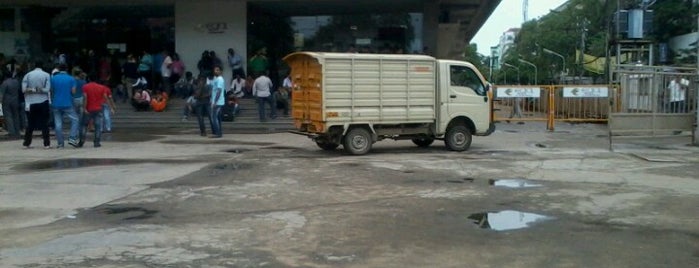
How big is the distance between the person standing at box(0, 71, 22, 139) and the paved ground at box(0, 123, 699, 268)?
10.9 ft

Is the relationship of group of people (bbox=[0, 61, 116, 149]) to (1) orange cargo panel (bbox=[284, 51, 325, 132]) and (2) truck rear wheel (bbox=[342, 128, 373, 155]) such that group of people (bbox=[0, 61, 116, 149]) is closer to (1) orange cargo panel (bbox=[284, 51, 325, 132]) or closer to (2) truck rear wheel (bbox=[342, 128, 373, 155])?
(1) orange cargo panel (bbox=[284, 51, 325, 132])

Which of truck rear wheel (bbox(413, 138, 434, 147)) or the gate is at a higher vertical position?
the gate

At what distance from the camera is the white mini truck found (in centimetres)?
1419

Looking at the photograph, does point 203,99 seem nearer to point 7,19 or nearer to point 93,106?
point 93,106

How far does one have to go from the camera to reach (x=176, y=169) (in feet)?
39.1

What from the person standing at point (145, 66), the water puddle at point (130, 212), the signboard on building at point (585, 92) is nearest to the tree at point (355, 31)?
the person standing at point (145, 66)

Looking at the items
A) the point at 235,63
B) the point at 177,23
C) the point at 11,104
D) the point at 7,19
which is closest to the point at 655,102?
the point at 235,63

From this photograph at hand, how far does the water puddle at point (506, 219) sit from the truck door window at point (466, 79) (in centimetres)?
730

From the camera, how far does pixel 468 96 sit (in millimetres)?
15453

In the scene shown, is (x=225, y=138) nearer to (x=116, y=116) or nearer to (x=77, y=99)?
(x=77, y=99)

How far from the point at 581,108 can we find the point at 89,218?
62.4 ft

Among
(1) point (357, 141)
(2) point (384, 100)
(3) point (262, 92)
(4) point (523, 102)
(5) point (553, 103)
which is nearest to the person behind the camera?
(1) point (357, 141)

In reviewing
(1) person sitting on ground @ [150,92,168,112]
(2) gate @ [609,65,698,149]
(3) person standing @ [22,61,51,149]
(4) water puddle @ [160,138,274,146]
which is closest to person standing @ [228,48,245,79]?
(1) person sitting on ground @ [150,92,168,112]

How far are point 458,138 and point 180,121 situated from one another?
10232 mm
